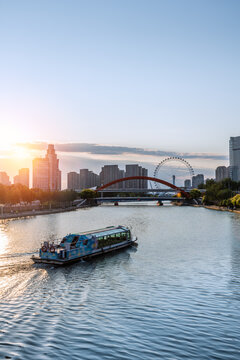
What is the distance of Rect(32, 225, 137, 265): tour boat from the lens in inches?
1387

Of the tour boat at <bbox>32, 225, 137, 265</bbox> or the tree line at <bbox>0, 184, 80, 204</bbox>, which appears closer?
the tour boat at <bbox>32, 225, 137, 265</bbox>

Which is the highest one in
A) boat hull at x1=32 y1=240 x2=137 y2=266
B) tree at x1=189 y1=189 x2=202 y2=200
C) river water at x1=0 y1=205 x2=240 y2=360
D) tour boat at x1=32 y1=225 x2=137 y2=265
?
tree at x1=189 y1=189 x2=202 y2=200

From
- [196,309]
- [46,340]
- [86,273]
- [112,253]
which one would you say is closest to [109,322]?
[46,340]

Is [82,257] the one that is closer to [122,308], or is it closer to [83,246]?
[83,246]

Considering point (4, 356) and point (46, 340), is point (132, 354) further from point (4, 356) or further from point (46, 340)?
point (4, 356)

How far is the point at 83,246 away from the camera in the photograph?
38.7 metres

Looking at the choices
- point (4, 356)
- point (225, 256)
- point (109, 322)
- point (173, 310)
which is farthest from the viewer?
point (225, 256)

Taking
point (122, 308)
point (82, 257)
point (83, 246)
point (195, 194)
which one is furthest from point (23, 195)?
point (122, 308)

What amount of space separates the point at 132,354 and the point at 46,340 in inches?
181

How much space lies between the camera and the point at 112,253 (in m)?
43.2

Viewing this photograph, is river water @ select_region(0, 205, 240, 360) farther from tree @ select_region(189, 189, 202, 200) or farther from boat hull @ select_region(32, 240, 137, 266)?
tree @ select_region(189, 189, 202, 200)

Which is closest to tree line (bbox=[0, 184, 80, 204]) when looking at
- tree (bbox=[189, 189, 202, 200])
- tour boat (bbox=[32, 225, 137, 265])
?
tree (bbox=[189, 189, 202, 200])

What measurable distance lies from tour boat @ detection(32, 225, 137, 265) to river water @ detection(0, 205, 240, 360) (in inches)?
40.3

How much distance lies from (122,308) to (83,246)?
16.7m
